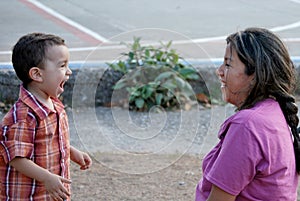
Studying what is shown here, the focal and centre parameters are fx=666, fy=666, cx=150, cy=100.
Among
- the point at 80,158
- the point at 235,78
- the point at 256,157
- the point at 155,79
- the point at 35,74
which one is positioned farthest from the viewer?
the point at 155,79

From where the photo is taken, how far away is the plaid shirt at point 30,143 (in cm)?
275

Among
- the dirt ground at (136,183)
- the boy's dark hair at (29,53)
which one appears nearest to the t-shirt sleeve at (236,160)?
the boy's dark hair at (29,53)

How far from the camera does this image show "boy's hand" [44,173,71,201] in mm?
2740

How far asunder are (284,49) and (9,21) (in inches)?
316

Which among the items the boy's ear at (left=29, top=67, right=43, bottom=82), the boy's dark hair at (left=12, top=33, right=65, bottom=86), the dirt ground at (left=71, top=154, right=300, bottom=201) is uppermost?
the boy's dark hair at (left=12, top=33, right=65, bottom=86)

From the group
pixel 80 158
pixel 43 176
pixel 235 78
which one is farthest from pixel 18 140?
pixel 235 78

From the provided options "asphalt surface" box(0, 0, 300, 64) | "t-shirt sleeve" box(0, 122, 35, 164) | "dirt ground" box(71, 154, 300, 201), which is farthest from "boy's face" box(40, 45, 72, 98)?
"asphalt surface" box(0, 0, 300, 64)

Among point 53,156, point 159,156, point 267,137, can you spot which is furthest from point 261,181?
point 159,156

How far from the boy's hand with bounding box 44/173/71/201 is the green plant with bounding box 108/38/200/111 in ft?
10.6

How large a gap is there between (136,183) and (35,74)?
1901 mm

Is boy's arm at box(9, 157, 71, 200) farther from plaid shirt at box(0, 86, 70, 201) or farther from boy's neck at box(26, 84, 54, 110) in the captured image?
boy's neck at box(26, 84, 54, 110)

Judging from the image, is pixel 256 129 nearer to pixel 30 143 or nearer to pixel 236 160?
pixel 236 160

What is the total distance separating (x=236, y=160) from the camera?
2180 millimetres

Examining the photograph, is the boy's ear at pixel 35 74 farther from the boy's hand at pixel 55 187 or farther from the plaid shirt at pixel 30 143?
the boy's hand at pixel 55 187
